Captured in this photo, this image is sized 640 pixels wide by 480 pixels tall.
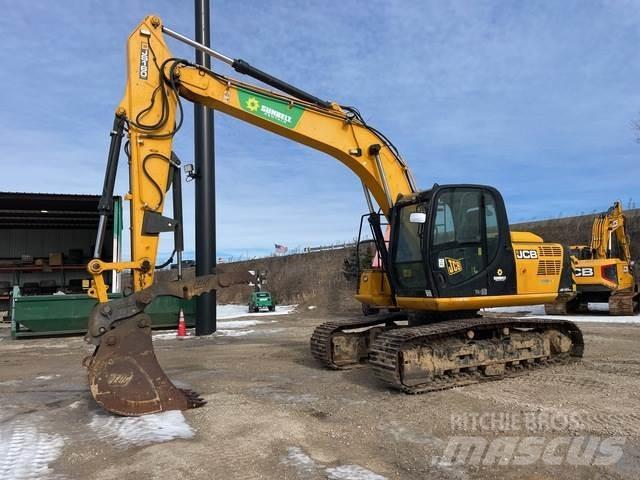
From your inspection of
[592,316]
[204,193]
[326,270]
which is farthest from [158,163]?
[326,270]

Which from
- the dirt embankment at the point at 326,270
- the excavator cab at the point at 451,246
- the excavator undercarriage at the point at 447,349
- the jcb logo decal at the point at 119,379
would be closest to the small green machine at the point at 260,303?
the dirt embankment at the point at 326,270

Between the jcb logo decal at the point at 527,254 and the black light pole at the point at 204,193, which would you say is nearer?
the jcb logo decal at the point at 527,254

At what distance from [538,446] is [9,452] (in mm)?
4479

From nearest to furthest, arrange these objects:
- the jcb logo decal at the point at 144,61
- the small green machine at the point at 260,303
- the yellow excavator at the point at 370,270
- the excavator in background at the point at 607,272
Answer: the yellow excavator at the point at 370,270 < the jcb logo decal at the point at 144,61 < the excavator in background at the point at 607,272 < the small green machine at the point at 260,303

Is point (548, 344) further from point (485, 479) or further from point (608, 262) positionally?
point (608, 262)

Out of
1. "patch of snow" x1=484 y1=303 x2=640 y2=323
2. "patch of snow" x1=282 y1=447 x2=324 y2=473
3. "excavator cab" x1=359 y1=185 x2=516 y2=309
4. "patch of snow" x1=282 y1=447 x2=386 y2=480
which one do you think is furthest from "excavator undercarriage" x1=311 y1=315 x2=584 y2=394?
"patch of snow" x1=484 y1=303 x2=640 y2=323

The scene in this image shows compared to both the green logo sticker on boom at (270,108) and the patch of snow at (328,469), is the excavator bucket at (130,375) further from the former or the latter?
the green logo sticker on boom at (270,108)

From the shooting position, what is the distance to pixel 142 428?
512 centimetres

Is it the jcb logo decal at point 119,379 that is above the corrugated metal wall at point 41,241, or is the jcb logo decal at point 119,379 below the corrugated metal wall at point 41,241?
below

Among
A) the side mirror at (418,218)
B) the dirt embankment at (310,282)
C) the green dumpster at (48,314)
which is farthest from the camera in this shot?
the dirt embankment at (310,282)

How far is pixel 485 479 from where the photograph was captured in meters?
3.94

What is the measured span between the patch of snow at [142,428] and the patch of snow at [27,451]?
433mm

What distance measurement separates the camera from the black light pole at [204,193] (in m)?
15.1

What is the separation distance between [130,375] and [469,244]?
452 cm
